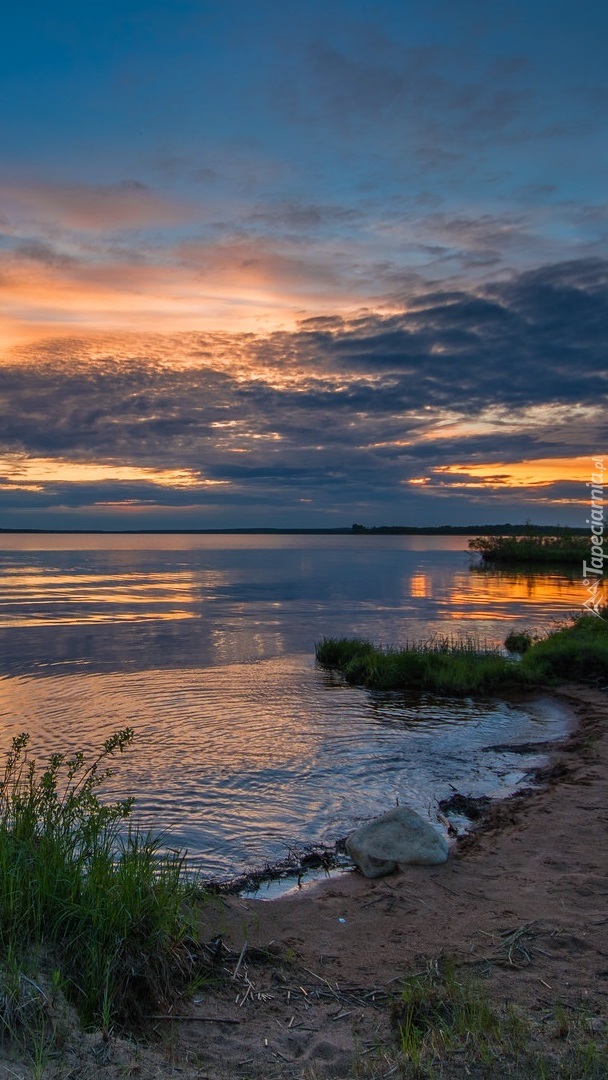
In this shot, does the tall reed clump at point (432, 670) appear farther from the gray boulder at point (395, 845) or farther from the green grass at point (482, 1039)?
the green grass at point (482, 1039)

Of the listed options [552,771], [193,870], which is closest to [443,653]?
[552,771]

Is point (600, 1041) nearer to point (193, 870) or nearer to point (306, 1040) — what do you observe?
point (306, 1040)

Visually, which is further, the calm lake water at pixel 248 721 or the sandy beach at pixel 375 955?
the calm lake water at pixel 248 721

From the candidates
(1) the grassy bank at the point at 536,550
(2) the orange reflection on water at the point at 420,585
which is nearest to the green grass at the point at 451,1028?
(2) the orange reflection on water at the point at 420,585

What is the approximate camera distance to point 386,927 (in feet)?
Answer: 22.6

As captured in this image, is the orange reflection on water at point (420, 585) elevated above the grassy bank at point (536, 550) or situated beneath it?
Result: situated beneath

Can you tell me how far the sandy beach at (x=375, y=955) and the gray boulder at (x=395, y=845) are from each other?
5.9 inches

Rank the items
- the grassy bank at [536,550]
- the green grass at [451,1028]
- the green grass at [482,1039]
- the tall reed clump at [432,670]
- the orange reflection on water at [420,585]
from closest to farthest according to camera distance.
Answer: the green grass at [482,1039], the green grass at [451,1028], the tall reed clump at [432,670], the orange reflection on water at [420,585], the grassy bank at [536,550]

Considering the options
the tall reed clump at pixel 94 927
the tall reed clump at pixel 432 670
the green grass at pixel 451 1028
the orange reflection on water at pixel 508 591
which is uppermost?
the tall reed clump at pixel 94 927

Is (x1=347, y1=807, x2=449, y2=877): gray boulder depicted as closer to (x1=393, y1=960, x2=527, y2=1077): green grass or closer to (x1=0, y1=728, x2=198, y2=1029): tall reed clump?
(x1=393, y1=960, x2=527, y2=1077): green grass

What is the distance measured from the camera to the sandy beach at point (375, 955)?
4359mm

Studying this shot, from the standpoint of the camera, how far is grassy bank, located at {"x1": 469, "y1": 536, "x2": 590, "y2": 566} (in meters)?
87.5

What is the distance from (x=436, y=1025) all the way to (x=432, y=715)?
12.8m

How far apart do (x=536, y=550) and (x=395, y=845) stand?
8691cm
